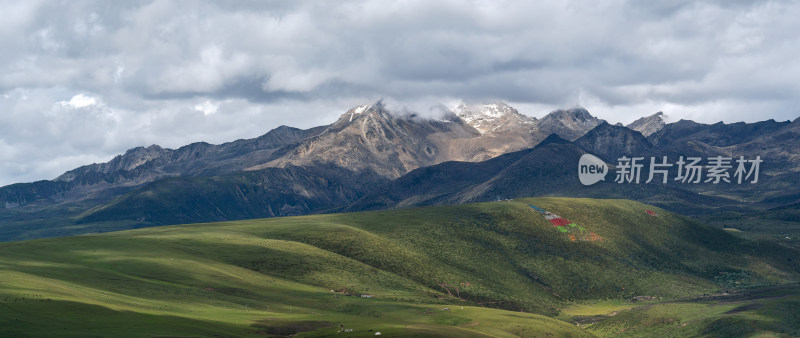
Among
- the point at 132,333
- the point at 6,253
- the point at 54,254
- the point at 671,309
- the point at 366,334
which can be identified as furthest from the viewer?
the point at 671,309

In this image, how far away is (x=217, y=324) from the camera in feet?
369

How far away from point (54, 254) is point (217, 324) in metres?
93.3

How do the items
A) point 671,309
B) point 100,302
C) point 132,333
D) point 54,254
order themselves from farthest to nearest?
point 671,309, point 54,254, point 100,302, point 132,333

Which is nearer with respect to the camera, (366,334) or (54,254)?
(366,334)

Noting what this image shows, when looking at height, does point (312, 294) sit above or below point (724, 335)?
above

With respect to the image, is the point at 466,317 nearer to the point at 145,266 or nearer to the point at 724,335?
the point at 724,335

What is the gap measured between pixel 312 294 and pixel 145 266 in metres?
42.1

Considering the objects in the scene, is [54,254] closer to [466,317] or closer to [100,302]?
[100,302]

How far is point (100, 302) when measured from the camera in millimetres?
118438

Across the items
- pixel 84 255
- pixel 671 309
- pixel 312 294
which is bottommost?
pixel 671 309

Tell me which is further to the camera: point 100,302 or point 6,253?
point 6,253

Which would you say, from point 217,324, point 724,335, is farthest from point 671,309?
point 217,324

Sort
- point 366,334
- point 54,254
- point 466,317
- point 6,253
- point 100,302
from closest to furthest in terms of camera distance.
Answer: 1. point 366,334
2. point 100,302
3. point 466,317
4. point 6,253
5. point 54,254

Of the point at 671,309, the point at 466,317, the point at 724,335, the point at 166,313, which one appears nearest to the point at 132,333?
the point at 166,313
